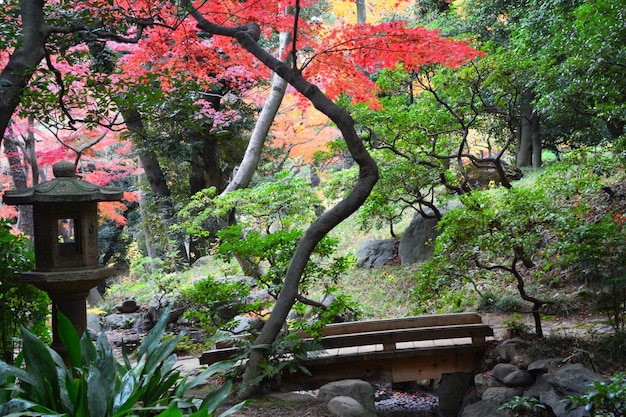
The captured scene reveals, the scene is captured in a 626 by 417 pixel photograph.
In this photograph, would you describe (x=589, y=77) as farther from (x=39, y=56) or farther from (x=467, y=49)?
(x=39, y=56)

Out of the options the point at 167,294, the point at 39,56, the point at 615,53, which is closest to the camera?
the point at 39,56

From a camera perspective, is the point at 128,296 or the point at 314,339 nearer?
the point at 314,339

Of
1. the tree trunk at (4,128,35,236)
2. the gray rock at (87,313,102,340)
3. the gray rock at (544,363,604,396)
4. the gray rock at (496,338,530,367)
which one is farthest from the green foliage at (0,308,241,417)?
the tree trunk at (4,128,35,236)

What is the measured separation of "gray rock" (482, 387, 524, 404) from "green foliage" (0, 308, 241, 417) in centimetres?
276

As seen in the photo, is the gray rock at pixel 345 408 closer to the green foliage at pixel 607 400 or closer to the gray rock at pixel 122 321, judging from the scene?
the green foliage at pixel 607 400

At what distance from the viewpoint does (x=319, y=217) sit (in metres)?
4.67

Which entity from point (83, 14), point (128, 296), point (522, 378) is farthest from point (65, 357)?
point (128, 296)

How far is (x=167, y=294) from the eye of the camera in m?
10.2

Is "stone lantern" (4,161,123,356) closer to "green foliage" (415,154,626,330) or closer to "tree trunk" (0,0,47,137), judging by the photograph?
"tree trunk" (0,0,47,137)

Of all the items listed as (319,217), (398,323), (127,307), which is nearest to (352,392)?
(398,323)

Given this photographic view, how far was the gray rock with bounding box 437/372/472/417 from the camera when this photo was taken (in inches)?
235

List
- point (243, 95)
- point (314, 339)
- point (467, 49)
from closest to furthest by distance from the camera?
point (314, 339) < point (467, 49) < point (243, 95)

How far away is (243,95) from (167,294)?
452cm

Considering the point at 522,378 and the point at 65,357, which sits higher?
the point at 65,357
